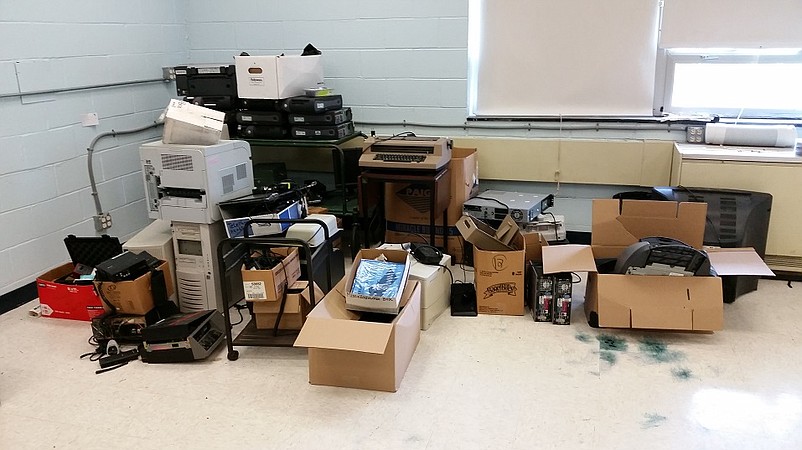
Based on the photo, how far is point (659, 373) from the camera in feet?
9.07

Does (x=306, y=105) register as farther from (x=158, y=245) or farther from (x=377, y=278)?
(x=377, y=278)

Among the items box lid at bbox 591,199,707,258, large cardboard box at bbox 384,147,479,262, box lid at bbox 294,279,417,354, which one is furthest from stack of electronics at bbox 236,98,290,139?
box lid at bbox 591,199,707,258

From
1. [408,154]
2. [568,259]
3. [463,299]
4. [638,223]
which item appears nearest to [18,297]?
[408,154]

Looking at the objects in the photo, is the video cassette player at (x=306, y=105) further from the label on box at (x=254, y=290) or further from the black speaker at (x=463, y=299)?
the label on box at (x=254, y=290)

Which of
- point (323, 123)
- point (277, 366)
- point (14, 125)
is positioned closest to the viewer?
point (277, 366)

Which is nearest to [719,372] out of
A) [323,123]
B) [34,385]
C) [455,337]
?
[455,337]

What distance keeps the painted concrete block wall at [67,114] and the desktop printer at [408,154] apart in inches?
72.7

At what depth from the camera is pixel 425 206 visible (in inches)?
162

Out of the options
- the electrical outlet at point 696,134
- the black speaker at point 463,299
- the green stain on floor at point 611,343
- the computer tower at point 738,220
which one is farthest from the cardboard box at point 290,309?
the electrical outlet at point 696,134

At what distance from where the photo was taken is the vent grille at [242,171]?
345 cm

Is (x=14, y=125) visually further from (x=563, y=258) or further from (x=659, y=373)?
Answer: (x=659, y=373)

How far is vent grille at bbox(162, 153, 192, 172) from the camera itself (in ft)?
10.4

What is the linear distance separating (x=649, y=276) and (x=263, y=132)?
8.95 ft

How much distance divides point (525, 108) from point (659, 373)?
88.2 inches
